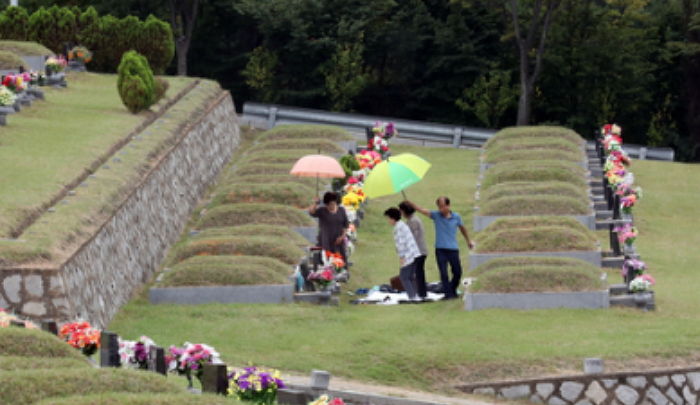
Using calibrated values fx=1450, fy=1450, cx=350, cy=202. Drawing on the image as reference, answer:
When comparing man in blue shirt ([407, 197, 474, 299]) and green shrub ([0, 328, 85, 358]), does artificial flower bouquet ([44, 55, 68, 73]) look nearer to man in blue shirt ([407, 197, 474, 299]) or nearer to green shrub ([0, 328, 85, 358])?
man in blue shirt ([407, 197, 474, 299])

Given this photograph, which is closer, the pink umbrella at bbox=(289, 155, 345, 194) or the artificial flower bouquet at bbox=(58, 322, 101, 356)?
the artificial flower bouquet at bbox=(58, 322, 101, 356)

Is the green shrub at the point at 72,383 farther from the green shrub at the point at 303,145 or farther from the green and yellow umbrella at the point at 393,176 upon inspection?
the green shrub at the point at 303,145

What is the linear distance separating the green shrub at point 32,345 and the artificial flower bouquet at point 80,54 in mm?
27111

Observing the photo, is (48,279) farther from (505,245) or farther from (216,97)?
(216,97)

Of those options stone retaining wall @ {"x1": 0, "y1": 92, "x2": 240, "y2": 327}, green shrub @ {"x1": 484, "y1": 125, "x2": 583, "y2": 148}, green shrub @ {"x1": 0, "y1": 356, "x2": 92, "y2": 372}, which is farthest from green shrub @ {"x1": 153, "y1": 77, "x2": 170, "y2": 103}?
green shrub @ {"x1": 0, "y1": 356, "x2": 92, "y2": 372}

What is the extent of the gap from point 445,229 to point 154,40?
2007 centimetres

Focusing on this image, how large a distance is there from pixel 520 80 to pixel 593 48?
266 centimetres

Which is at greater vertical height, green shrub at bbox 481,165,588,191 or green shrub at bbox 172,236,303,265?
green shrub at bbox 481,165,588,191

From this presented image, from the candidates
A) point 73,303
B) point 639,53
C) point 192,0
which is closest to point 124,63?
point 73,303

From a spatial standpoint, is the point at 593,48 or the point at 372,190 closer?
the point at 372,190

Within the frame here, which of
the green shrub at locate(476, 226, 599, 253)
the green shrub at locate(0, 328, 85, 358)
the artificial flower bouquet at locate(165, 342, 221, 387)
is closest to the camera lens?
the green shrub at locate(0, 328, 85, 358)

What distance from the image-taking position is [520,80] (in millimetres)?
48562

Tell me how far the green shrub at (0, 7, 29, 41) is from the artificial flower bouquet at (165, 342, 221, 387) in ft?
92.0

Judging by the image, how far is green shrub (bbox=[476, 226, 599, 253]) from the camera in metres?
23.9
